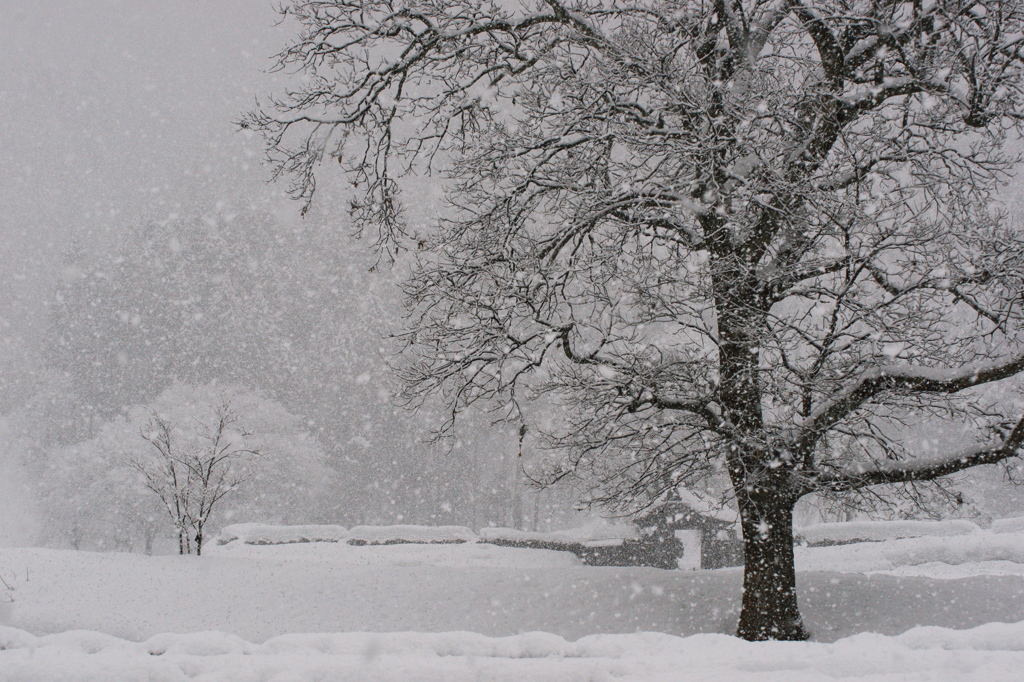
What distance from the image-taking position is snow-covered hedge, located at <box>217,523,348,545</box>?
18.8m

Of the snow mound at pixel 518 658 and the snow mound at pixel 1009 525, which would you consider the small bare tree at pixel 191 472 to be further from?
the snow mound at pixel 1009 525

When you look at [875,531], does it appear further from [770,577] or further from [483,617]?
[483,617]

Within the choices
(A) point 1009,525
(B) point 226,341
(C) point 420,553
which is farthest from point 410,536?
(B) point 226,341

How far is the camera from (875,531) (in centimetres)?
1742

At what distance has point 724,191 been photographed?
6.86 meters

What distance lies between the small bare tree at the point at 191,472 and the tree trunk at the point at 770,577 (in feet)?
38.2

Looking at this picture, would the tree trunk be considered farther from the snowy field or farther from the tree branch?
the snowy field

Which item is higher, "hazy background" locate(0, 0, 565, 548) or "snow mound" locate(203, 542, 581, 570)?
"hazy background" locate(0, 0, 565, 548)

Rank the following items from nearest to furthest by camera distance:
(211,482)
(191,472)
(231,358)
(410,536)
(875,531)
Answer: (191,472) → (875,531) → (410,536) → (211,482) → (231,358)

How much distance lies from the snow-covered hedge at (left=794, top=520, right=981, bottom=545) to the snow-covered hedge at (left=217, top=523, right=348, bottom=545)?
1310cm

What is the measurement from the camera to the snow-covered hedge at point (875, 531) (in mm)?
17234

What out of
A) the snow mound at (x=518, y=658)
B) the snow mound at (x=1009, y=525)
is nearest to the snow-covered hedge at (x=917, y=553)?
the snow mound at (x=1009, y=525)

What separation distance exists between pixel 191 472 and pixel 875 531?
58.5ft

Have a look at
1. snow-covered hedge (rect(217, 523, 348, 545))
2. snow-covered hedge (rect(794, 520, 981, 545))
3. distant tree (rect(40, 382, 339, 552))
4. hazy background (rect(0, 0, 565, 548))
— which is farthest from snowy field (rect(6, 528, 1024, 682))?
hazy background (rect(0, 0, 565, 548))
